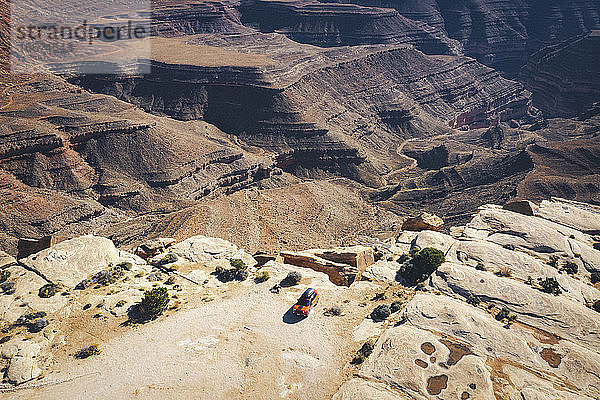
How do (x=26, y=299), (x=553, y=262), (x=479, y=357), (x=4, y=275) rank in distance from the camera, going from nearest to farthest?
1. (x=479, y=357)
2. (x=26, y=299)
3. (x=4, y=275)
4. (x=553, y=262)

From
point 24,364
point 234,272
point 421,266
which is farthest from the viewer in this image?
point 234,272

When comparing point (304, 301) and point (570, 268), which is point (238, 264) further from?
point (570, 268)

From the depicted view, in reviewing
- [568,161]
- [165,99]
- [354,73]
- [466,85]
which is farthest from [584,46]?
[165,99]

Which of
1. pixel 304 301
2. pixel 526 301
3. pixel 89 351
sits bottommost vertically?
pixel 89 351

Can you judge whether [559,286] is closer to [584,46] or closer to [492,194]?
[492,194]

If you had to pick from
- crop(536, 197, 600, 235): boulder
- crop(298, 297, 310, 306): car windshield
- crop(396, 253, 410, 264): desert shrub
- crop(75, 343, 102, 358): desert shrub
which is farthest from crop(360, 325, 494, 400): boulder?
crop(536, 197, 600, 235): boulder

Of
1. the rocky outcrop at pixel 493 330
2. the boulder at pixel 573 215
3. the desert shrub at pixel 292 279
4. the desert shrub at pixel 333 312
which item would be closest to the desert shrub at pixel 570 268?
the rocky outcrop at pixel 493 330

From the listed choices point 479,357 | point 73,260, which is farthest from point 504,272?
point 73,260
